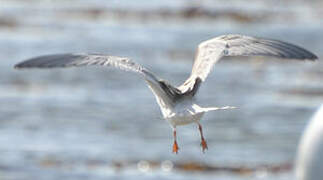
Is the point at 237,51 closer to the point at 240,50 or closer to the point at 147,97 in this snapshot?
the point at 240,50

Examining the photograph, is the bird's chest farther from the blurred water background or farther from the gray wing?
the blurred water background

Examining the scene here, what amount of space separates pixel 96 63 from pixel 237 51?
3.09ft

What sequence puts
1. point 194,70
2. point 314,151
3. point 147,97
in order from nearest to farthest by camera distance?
point 194,70
point 314,151
point 147,97

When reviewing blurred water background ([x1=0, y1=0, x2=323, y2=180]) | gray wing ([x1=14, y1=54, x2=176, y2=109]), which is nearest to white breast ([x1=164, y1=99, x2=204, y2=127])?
gray wing ([x1=14, y1=54, x2=176, y2=109])

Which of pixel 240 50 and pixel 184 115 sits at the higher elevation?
pixel 240 50

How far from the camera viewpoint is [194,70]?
6.48 meters

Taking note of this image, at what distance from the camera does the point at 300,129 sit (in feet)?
54.4

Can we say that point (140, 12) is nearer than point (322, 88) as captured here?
No

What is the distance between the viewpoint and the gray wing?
5762 mm

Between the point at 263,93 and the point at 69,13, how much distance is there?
12.1m

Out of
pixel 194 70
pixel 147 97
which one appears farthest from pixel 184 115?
pixel 147 97


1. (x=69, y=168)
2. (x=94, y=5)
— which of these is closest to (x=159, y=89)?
→ (x=69, y=168)

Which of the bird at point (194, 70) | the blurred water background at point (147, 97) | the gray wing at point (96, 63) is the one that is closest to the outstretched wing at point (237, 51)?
the bird at point (194, 70)

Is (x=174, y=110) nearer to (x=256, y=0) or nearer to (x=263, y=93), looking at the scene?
(x=263, y=93)
